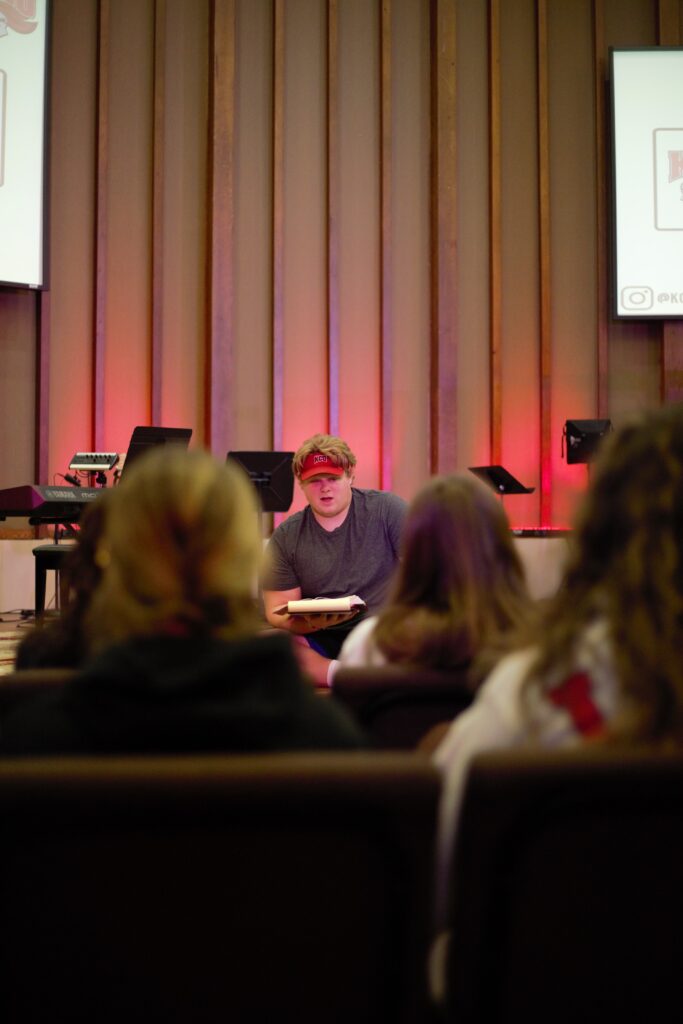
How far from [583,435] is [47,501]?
11.3 feet

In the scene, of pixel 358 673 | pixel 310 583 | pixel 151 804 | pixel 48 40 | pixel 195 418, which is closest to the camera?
pixel 151 804

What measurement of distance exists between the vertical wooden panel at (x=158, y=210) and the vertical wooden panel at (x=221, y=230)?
1.20 ft

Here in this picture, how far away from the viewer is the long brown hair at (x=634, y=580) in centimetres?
93

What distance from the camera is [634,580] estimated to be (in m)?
0.98

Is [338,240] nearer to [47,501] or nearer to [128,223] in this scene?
[128,223]

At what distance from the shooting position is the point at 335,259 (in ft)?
24.1

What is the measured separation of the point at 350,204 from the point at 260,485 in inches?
109

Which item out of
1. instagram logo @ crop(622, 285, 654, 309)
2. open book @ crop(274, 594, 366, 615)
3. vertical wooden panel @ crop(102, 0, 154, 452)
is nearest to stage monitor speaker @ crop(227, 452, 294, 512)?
vertical wooden panel @ crop(102, 0, 154, 452)

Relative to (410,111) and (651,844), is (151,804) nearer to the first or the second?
(651,844)

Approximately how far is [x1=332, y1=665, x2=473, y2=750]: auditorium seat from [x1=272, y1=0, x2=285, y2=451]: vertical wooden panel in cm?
587

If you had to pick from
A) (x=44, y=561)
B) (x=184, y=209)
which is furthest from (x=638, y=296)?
(x=44, y=561)

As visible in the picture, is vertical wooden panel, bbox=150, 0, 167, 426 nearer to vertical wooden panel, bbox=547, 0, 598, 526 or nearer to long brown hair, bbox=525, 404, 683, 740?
vertical wooden panel, bbox=547, 0, 598, 526

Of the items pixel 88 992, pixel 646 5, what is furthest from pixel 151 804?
pixel 646 5

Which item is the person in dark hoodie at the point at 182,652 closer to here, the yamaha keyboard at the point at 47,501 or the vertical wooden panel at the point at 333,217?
the yamaha keyboard at the point at 47,501
